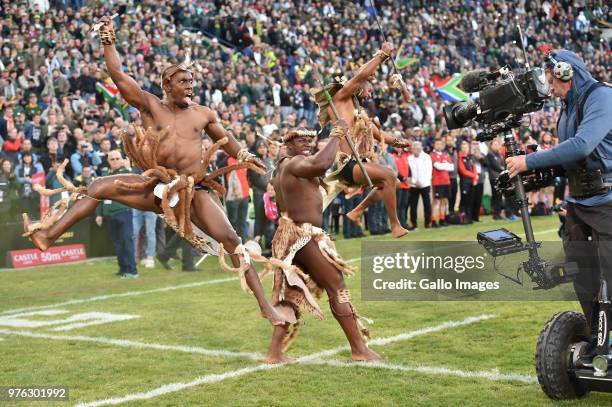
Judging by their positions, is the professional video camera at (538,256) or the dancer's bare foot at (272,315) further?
the dancer's bare foot at (272,315)

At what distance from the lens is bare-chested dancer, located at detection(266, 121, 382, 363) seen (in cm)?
703

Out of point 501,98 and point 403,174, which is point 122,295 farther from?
point 403,174

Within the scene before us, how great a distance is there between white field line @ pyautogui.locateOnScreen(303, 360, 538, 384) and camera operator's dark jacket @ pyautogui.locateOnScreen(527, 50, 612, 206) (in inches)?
59.9

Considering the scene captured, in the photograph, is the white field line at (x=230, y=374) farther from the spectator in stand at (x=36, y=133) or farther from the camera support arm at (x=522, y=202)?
the spectator in stand at (x=36, y=133)

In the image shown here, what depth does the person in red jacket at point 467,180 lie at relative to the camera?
19.6m


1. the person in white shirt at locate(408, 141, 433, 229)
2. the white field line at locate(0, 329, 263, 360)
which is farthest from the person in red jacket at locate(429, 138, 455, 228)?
the white field line at locate(0, 329, 263, 360)

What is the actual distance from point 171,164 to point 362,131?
2.84 metres

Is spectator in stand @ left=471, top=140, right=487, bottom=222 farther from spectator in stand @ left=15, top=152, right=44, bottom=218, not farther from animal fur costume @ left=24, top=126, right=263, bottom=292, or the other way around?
animal fur costume @ left=24, top=126, right=263, bottom=292

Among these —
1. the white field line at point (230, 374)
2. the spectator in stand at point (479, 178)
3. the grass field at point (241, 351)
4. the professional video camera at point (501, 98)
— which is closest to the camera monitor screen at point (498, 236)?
the professional video camera at point (501, 98)

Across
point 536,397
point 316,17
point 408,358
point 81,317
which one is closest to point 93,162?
point 81,317

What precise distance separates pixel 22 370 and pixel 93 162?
8700 mm

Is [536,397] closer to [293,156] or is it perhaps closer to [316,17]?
[293,156]

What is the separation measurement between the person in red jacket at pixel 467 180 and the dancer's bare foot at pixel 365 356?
514 inches

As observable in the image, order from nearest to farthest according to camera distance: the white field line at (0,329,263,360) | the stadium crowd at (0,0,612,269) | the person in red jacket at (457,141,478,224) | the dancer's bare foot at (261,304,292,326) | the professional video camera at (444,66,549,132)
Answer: the professional video camera at (444,66,549,132) → the dancer's bare foot at (261,304,292,326) → the white field line at (0,329,263,360) → the stadium crowd at (0,0,612,269) → the person in red jacket at (457,141,478,224)
